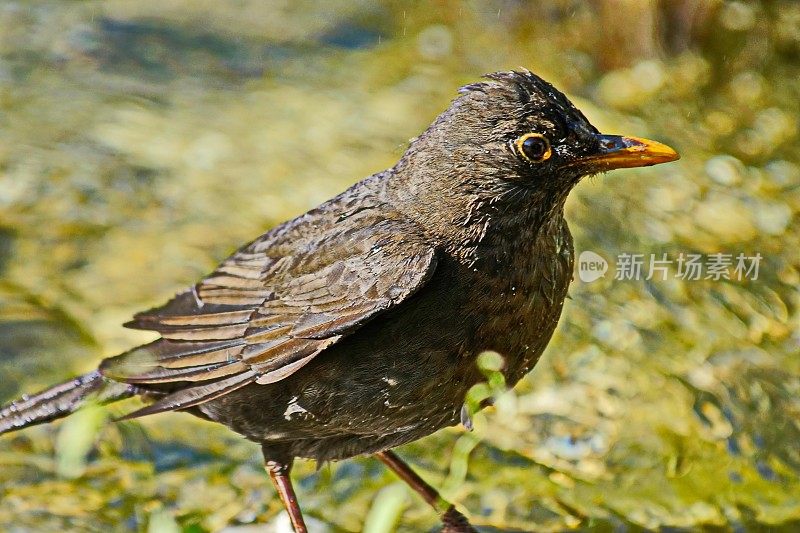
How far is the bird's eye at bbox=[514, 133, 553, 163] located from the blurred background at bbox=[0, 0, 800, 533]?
3.88 ft

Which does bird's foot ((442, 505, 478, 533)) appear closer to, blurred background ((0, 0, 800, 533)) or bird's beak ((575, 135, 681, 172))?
blurred background ((0, 0, 800, 533))

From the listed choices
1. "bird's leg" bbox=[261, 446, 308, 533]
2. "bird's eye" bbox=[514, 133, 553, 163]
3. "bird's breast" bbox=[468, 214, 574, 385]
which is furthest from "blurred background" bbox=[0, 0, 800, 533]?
"bird's eye" bbox=[514, 133, 553, 163]

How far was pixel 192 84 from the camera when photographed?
962cm

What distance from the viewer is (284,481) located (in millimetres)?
5078

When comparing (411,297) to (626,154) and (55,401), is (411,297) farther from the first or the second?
(55,401)

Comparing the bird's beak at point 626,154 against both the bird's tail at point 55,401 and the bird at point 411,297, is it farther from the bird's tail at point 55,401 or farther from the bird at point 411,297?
the bird's tail at point 55,401

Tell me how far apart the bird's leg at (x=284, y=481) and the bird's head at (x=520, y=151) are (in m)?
1.33

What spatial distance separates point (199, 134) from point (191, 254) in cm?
166

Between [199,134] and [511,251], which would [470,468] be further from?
[199,134]

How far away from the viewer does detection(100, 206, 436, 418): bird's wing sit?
14.4 ft

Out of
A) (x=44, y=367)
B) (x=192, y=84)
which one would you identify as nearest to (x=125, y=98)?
(x=192, y=84)

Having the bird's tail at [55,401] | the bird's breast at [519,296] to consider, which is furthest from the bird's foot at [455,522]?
the bird's tail at [55,401]

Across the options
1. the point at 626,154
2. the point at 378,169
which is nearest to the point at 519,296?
the point at 626,154

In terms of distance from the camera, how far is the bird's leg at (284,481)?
5016 mm
